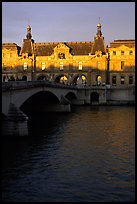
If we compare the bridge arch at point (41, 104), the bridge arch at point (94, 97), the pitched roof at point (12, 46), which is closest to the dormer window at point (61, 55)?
Result: the pitched roof at point (12, 46)

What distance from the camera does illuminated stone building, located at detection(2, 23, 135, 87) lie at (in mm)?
112562

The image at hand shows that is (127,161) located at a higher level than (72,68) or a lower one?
lower

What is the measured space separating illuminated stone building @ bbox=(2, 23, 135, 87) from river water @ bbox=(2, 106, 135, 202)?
7281 centimetres

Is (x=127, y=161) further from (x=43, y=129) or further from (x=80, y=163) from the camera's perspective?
(x=43, y=129)

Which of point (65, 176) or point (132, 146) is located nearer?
point (65, 176)

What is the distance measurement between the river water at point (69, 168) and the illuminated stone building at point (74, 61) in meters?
72.8

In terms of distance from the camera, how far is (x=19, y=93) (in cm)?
4466

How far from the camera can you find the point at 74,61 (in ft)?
385

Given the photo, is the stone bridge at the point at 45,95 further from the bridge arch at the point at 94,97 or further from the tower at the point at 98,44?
the tower at the point at 98,44

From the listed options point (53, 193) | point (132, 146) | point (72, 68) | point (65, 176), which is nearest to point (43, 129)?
point (132, 146)

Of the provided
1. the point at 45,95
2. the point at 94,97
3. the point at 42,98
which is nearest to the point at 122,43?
the point at 94,97

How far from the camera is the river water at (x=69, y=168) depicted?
1922cm

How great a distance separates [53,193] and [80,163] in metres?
7.29

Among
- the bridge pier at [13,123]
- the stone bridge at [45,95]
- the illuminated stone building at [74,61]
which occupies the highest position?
the illuminated stone building at [74,61]
